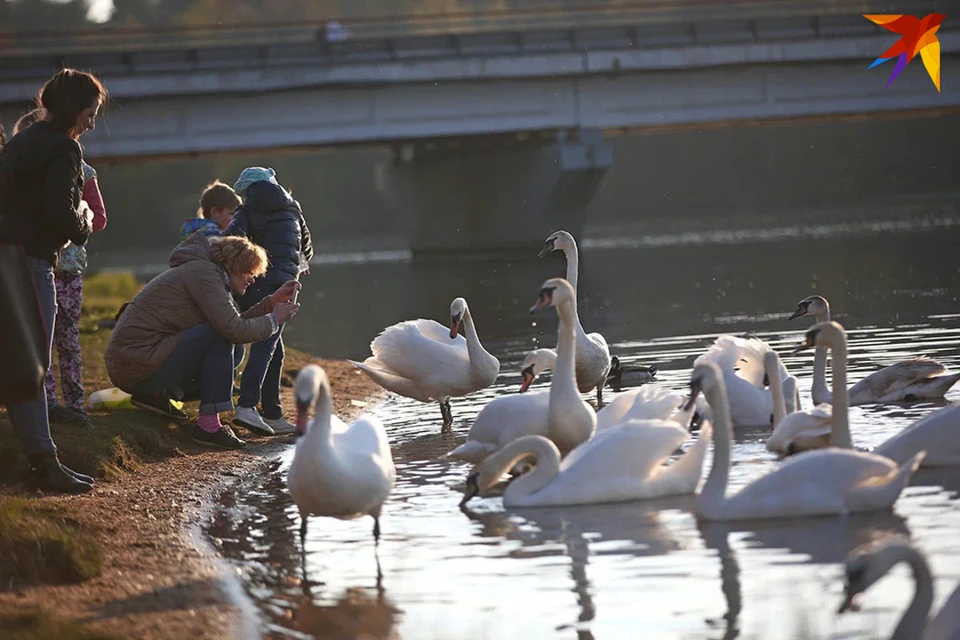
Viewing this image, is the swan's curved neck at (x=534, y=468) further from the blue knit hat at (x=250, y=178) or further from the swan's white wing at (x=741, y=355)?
the blue knit hat at (x=250, y=178)

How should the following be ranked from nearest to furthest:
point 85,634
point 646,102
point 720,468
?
point 85,634 → point 720,468 → point 646,102

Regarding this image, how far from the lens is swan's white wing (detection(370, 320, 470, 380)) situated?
1251 centimetres

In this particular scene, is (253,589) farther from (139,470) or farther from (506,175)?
(506,175)

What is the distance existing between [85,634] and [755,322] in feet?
45.3

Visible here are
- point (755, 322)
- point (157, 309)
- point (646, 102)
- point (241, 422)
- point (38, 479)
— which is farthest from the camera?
point (646, 102)

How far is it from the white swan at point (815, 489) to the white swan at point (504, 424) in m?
2.12

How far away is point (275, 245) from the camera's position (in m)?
12.0

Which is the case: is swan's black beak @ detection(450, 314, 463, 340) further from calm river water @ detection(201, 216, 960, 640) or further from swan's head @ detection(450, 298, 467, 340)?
calm river water @ detection(201, 216, 960, 640)

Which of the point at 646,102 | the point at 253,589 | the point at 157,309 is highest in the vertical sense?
the point at 646,102

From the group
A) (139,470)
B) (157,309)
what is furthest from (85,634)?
(157,309)

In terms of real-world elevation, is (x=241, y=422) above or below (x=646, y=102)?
below

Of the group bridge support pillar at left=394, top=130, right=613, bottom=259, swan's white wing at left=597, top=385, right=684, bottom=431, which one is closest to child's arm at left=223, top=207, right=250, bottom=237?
swan's white wing at left=597, top=385, right=684, bottom=431

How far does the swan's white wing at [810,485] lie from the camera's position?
24.0 ft

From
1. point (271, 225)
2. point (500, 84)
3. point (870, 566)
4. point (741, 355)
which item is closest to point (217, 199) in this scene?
point (271, 225)
